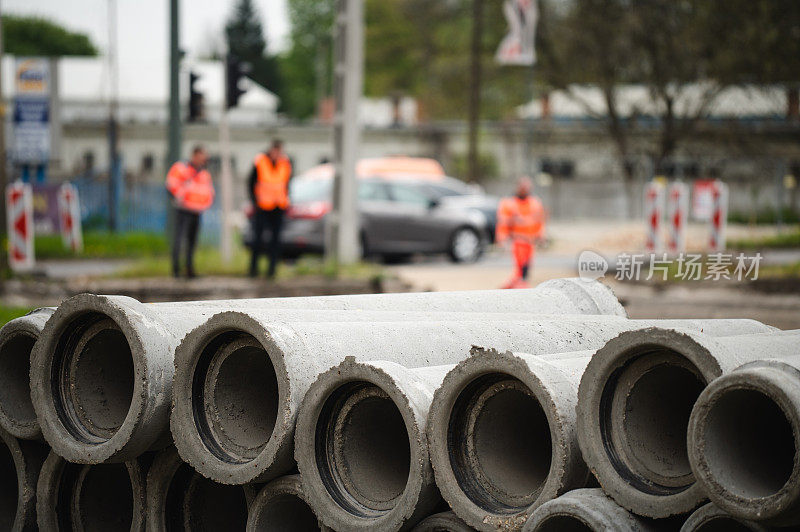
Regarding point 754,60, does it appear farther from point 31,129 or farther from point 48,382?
point 48,382

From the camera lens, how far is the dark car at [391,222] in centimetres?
1931

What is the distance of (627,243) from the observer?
28172 millimetres

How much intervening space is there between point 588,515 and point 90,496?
2.23 meters

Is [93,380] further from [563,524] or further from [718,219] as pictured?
[718,219]

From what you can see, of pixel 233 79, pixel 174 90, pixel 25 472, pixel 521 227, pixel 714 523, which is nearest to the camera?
pixel 714 523

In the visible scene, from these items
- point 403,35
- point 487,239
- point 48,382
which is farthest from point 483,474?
point 403,35

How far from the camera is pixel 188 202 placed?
15.2 meters

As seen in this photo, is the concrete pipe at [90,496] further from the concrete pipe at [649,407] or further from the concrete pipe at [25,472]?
the concrete pipe at [649,407]

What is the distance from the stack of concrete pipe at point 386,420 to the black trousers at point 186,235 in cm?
1060

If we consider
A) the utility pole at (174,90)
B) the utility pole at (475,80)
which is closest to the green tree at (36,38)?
the utility pole at (475,80)

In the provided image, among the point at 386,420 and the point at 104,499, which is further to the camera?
the point at 104,499

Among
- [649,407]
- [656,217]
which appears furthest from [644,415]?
[656,217]

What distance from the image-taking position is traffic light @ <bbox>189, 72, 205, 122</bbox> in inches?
706

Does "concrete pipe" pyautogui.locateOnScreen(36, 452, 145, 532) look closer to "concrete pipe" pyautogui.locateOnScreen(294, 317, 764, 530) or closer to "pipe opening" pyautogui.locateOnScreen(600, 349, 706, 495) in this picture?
"concrete pipe" pyautogui.locateOnScreen(294, 317, 764, 530)
